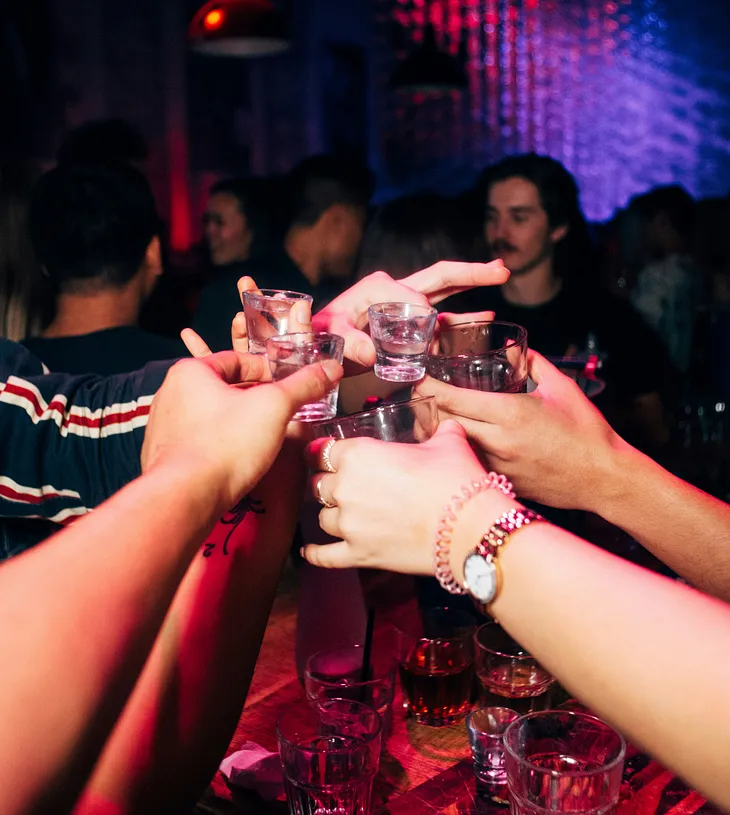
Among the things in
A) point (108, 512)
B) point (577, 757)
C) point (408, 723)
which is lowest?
point (408, 723)

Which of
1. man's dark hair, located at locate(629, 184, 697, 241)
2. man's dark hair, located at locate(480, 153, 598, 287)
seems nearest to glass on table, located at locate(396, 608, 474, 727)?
man's dark hair, located at locate(480, 153, 598, 287)

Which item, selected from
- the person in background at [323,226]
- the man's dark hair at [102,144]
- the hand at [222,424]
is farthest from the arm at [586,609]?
the man's dark hair at [102,144]

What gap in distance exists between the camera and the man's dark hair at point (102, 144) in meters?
5.12

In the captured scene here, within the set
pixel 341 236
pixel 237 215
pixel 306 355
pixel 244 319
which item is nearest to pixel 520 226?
pixel 341 236

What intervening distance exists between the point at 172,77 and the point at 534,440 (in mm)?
7410

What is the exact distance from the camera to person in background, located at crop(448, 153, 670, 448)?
144 inches

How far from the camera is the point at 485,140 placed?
10.1 meters

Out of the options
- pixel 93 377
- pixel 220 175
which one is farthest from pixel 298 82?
pixel 93 377

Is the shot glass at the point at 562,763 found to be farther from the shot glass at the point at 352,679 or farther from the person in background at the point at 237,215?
the person in background at the point at 237,215

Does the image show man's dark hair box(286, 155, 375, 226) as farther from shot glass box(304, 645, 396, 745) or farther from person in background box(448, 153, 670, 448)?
shot glass box(304, 645, 396, 745)

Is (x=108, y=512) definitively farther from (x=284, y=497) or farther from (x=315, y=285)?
(x=315, y=285)

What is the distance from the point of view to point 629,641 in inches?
31.3

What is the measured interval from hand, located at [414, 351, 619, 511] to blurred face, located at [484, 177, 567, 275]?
234 centimetres

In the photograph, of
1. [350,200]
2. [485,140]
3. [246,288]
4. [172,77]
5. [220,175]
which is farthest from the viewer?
[485,140]
